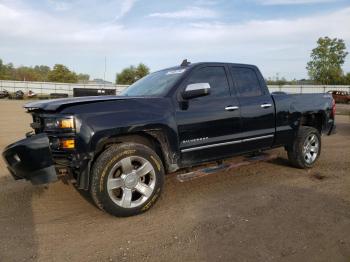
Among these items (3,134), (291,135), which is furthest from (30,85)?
(291,135)

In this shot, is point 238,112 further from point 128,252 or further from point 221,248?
point 128,252

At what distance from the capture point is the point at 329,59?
212 feet

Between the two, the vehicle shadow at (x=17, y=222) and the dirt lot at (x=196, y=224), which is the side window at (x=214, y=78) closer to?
the dirt lot at (x=196, y=224)

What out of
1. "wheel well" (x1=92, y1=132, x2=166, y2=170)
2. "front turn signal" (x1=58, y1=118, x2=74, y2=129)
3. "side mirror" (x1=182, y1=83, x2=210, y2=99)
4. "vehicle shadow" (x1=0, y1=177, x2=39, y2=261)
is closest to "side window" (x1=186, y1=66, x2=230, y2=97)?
"side mirror" (x1=182, y1=83, x2=210, y2=99)

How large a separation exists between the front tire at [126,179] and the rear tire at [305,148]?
9.80 ft

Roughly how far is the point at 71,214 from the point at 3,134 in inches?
314

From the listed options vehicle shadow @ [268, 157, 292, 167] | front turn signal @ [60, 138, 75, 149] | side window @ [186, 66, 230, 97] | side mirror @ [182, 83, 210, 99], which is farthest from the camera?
vehicle shadow @ [268, 157, 292, 167]

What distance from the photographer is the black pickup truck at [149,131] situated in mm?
3975

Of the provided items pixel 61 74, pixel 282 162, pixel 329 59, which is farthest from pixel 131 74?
pixel 282 162

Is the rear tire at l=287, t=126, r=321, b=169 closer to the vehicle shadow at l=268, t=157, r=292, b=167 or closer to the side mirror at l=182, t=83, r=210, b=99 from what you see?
the vehicle shadow at l=268, t=157, r=292, b=167

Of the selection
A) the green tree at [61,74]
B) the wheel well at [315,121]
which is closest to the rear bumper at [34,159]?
the wheel well at [315,121]

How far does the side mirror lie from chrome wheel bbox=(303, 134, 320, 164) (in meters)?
2.77

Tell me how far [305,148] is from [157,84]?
3039 mm

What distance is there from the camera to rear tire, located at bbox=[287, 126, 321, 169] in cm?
643
